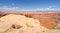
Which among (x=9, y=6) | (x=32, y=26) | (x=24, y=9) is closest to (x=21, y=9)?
(x=24, y=9)

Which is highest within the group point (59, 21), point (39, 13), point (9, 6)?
point (9, 6)

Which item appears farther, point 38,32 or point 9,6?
point 9,6

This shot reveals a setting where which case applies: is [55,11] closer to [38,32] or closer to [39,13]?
[39,13]

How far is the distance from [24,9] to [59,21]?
0.52 metres

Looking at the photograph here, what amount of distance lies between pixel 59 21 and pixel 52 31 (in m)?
0.20

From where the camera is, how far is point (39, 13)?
148 centimetres

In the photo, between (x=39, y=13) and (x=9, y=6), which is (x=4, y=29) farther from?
(x=39, y=13)

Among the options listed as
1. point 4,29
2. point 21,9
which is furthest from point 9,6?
point 4,29

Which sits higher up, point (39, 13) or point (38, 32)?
point (39, 13)

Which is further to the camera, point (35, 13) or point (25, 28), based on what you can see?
point (35, 13)

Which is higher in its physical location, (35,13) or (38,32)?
(35,13)

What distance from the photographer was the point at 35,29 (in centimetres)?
138

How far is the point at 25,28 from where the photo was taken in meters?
1.36

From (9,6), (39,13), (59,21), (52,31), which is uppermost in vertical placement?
(9,6)
